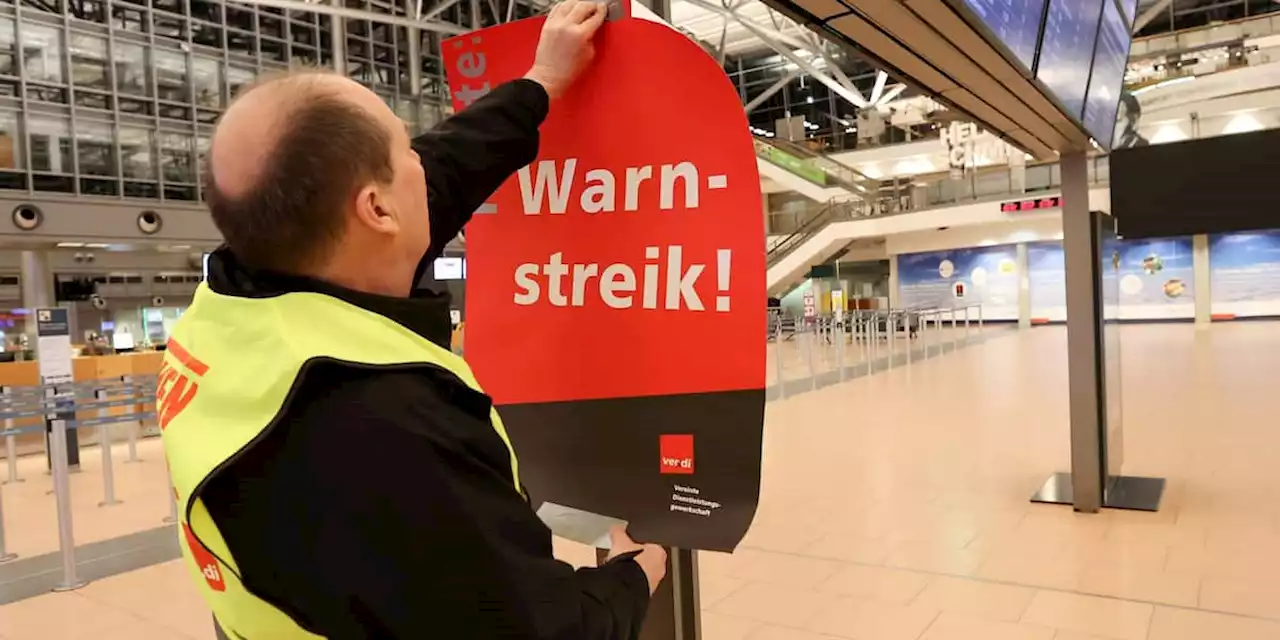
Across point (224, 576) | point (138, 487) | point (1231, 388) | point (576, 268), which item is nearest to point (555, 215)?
point (576, 268)

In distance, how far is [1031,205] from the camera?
69.9 ft

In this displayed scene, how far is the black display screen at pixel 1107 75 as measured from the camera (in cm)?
439

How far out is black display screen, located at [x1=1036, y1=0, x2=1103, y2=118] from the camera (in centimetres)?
322

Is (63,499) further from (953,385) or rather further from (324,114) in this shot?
(953,385)

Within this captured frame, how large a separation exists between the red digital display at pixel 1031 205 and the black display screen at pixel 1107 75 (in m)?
17.0

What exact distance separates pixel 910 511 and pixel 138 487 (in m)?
6.53

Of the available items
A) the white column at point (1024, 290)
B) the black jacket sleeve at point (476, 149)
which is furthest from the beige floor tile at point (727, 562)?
the white column at point (1024, 290)

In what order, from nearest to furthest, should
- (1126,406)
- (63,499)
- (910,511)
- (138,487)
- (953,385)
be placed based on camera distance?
1. (63,499)
2. (910,511)
3. (138,487)
4. (1126,406)
5. (953,385)

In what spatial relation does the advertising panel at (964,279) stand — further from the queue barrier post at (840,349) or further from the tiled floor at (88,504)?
the tiled floor at (88,504)

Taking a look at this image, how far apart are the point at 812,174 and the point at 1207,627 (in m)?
23.0

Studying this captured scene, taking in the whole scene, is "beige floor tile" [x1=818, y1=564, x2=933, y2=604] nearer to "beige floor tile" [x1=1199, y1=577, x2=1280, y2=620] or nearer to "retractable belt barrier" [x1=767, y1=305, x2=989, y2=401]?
"beige floor tile" [x1=1199, y1=577, x2=1280, y2=620]

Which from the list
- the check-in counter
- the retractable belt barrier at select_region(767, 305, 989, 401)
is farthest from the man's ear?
the check-in counter

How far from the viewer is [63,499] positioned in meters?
4.52

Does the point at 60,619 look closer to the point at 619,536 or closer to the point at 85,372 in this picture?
the point at 619,536
